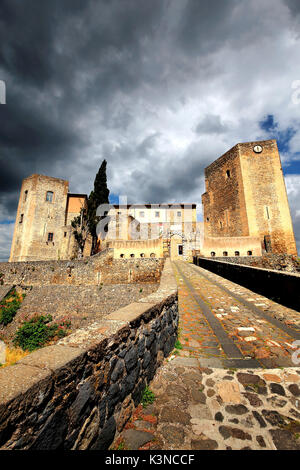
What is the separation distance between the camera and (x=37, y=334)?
12609 mm

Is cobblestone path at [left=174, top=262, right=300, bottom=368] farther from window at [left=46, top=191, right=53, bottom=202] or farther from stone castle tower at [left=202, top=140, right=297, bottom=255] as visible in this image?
window at [left=46, top=191, right=53, bottom=202]

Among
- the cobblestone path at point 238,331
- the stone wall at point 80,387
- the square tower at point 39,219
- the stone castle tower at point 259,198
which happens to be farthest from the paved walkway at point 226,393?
the square tower at point 39,219

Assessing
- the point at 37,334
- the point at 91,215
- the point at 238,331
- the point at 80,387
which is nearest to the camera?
the point at 80,387

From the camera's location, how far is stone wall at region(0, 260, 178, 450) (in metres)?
A: 1.07

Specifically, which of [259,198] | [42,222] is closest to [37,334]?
[42,222]

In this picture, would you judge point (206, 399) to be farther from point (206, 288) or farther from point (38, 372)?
point (206, 288)

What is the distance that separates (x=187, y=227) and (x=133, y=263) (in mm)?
17499

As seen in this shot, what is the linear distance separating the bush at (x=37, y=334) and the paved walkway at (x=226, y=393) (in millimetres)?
11532

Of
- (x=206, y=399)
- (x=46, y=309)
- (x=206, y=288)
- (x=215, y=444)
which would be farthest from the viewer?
(x=46, y=309)

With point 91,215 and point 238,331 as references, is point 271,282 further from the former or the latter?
point 91,215

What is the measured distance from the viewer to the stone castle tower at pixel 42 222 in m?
24.6

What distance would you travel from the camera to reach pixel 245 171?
21328 millimetres

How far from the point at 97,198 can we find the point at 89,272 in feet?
33.8
